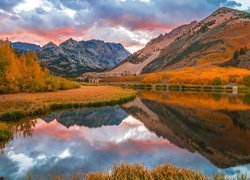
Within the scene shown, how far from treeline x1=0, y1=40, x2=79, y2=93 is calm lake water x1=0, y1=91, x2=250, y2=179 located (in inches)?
1251

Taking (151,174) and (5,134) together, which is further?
(5,134)

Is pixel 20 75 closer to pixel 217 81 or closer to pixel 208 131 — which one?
pixel 208 131

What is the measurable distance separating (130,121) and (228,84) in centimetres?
13229

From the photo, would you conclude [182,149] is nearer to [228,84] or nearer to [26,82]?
[26,82]

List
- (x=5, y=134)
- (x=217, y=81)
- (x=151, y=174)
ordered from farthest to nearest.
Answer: (x=217, y=81) → (x=5, y=134) → (x=151, y=174)

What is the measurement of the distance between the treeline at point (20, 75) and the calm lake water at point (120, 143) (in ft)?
104

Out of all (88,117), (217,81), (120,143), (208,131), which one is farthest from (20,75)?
(217,81)

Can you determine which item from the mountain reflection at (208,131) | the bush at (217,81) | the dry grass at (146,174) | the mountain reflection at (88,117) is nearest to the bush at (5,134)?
the mountain reflection at (88,117)

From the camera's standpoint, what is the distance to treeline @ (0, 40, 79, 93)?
8325cm

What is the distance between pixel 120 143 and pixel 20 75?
5796 cm

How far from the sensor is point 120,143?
36188 millimetres

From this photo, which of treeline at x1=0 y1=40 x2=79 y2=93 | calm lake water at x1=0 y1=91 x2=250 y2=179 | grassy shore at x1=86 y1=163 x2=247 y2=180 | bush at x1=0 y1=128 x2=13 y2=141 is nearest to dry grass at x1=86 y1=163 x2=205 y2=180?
grassy shore at x1=86 y1=163 x2=247 y2=180

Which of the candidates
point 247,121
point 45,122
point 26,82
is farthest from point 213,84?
point 45,122

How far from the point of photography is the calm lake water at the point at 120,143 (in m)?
26.0
